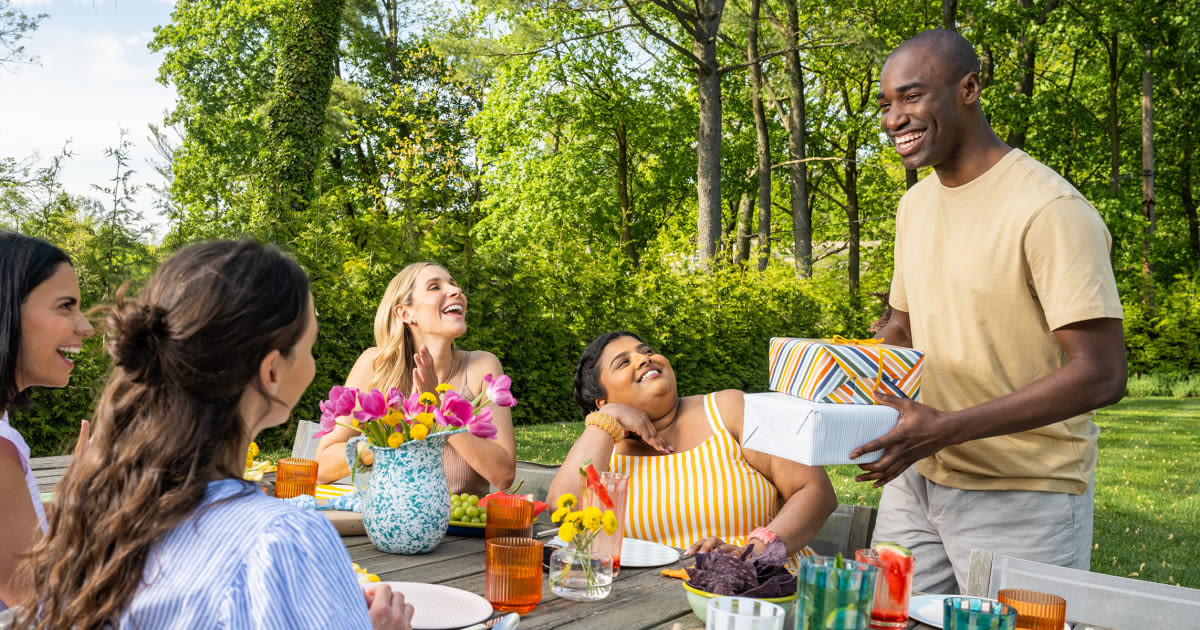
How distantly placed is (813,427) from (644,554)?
0.79 m

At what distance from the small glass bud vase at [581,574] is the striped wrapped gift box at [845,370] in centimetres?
55

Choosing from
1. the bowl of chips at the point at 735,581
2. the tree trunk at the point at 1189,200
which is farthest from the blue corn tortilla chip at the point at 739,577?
the tree trunk at the point at 1189,200

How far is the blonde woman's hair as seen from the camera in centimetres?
349

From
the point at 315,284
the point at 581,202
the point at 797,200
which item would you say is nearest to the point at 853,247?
the point at 797,200

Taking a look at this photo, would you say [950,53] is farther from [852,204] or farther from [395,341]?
[852,204]

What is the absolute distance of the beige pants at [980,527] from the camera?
2.25m

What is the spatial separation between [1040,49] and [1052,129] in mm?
1692

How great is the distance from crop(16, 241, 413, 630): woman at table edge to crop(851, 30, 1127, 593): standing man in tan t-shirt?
1.32 m

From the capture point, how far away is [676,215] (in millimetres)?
23625

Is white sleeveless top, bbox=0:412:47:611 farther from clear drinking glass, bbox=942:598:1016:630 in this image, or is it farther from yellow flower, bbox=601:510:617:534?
clear drinking glass, bbox=942:598:1016:630

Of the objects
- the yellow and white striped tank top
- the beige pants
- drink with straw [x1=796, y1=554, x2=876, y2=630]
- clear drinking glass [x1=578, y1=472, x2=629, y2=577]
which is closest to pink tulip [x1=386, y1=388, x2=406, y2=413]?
clear drinking glass [x1=578, y1=472, x2=629, y2=577]

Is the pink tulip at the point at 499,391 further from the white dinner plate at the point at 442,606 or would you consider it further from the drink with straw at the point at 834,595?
the drink with straw at the point at 834,595

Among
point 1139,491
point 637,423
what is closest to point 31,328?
point 637,423

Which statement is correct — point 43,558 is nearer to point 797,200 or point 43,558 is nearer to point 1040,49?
point 797,200
